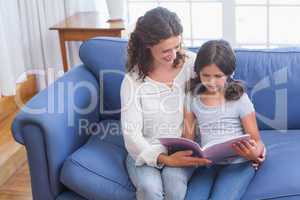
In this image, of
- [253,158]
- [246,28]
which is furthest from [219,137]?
[246,28]

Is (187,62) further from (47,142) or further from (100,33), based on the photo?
(100,33)

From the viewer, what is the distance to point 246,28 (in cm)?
370

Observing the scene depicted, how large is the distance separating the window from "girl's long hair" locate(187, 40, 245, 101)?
168cm

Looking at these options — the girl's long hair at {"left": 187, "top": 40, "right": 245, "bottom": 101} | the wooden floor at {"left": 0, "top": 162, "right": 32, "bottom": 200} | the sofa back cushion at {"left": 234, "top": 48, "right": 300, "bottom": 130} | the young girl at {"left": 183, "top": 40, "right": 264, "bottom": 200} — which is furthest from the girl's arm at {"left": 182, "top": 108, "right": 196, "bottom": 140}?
the wooden floor at {"left": 0, "top": 162, "right": 32, "bottom": 200}

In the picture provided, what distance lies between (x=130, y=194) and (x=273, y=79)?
0.83m

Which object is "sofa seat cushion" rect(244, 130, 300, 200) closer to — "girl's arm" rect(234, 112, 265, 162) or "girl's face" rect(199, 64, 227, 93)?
"girl's arm" rect(234, 112, 265, 162)

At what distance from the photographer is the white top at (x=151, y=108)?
2.02m

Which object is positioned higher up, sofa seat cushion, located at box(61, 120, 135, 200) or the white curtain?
the white curtain

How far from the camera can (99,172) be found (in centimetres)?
198

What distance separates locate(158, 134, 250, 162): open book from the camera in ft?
5.81

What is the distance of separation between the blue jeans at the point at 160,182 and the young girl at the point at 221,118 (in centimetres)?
4

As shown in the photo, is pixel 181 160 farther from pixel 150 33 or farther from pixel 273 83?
pixel 273 83

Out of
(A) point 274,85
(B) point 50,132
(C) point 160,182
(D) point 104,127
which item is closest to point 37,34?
(D) point 104,127

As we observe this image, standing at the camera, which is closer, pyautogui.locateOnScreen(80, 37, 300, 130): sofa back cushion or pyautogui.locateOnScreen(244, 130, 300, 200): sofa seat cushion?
pyautogui.locateOnScreen(244, 130, 300, 200): sofa seat cushion
